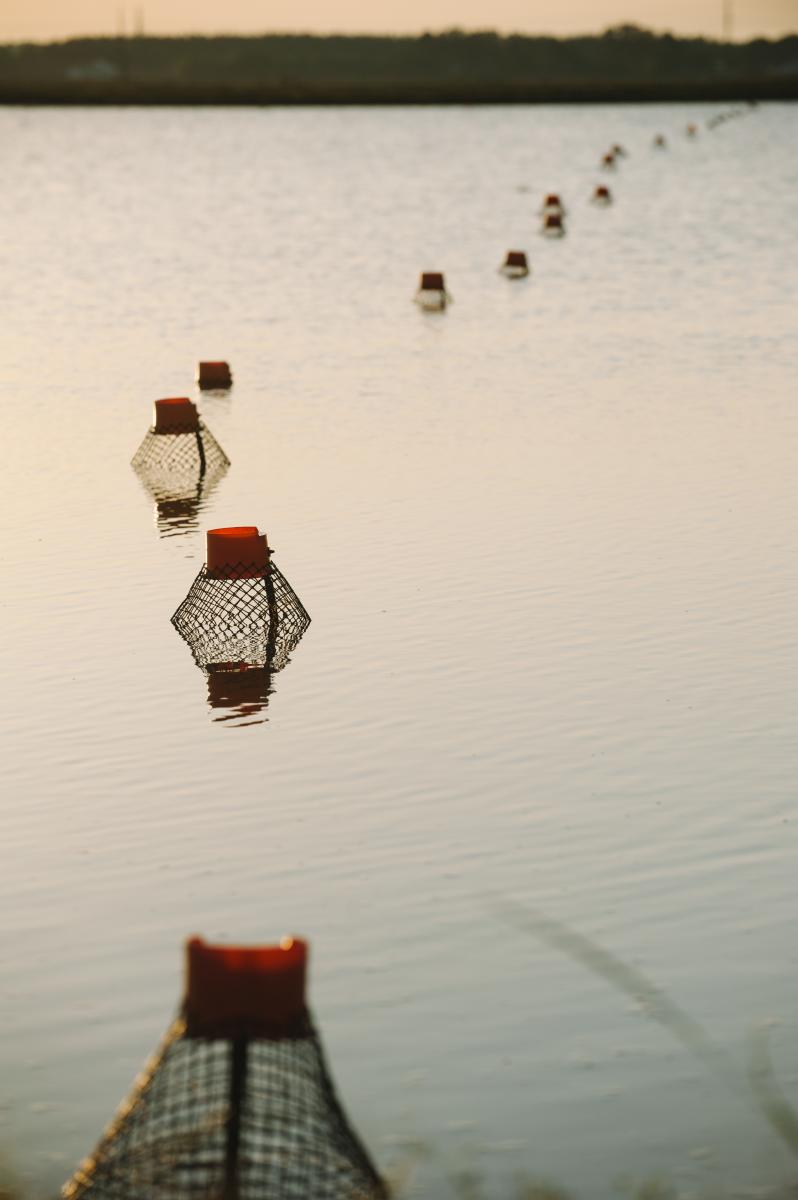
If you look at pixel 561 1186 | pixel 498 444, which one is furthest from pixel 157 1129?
pixel 498 444

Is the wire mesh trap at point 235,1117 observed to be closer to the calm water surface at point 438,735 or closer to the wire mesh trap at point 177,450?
the calm water surface at point 438,735

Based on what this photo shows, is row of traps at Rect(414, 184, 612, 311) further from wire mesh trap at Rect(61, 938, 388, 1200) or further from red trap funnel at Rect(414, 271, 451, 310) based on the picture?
wire mesh trap at Rect(61, 938, 388, 1200)

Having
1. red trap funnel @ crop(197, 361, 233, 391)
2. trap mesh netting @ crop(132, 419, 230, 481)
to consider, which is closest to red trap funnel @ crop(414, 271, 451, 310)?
red trap funnel @ crop(197, 361, 233, 391)

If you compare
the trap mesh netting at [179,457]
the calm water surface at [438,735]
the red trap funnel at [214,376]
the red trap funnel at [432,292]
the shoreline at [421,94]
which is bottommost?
the calm water surface at [438,735]

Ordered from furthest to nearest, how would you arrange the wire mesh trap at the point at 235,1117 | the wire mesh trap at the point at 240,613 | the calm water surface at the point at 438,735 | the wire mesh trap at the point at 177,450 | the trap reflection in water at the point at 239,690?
the wire mesh trap at the point at 177,450 → the wire mesh trap at the point at 240,613 → the trap reflection in water at the point at 239,690 → the calm water surface at the point at 438,735 → the wire mesh trap at the point at 235,1117

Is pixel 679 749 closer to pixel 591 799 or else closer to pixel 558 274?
pixel 591 799

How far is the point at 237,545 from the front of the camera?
46.4ft

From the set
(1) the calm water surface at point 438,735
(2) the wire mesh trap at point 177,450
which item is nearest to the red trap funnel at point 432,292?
(1) the calm water surface at point 438,735

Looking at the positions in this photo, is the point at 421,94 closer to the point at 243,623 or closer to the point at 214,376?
the point at 214,376

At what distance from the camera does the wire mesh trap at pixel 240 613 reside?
1416cm

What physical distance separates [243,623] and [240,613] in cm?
38

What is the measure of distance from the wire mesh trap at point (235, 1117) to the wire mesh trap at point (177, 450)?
13207mm

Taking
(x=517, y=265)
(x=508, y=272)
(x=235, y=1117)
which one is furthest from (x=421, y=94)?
(x=235, y=1117)

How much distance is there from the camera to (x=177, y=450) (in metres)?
21.9
